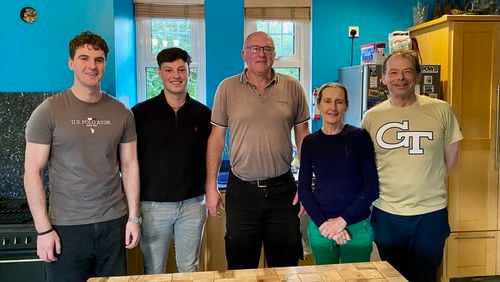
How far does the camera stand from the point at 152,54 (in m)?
3.70

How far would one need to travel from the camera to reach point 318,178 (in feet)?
6.48

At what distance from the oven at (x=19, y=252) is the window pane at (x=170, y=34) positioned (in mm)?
1813

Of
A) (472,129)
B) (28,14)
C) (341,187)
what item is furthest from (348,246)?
(28,14)

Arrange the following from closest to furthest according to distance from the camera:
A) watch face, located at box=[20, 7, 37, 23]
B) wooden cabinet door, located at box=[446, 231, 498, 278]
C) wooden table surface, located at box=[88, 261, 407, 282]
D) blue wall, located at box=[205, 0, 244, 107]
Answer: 1. wooden table surface, located at box=[88, 261, 407, 282]
2. watch face, located at box=[20, 7, 37, 23]
3. wooden cabinet door, located at box=[446, 231, 498, 278]
4. blue wall, located at box=[205, 0, 244, 107]

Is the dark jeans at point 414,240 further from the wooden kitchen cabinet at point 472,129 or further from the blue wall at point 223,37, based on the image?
the blue wall at point 223,37

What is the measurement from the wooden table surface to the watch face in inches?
72.8

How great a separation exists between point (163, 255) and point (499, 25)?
252 cm

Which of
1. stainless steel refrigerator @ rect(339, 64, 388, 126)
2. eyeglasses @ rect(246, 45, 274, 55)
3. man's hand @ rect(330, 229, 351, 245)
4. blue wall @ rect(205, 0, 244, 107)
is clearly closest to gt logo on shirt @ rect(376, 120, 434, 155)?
man's hand @ rect(330, 229, 351, 245)

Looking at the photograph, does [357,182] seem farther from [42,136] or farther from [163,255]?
[42,136]

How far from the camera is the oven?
232 centimetres

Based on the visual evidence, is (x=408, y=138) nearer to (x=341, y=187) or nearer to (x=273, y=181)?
(x=341, y=187)

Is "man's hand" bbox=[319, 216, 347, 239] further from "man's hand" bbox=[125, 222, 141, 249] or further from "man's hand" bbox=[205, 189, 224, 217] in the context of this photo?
"man's hand" bbox=[125, 222, 141, 249]

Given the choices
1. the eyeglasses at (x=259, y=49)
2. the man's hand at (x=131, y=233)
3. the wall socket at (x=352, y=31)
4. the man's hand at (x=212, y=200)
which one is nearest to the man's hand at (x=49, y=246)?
the man's hand at (x=131, y=233)

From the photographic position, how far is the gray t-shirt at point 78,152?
1809mm
